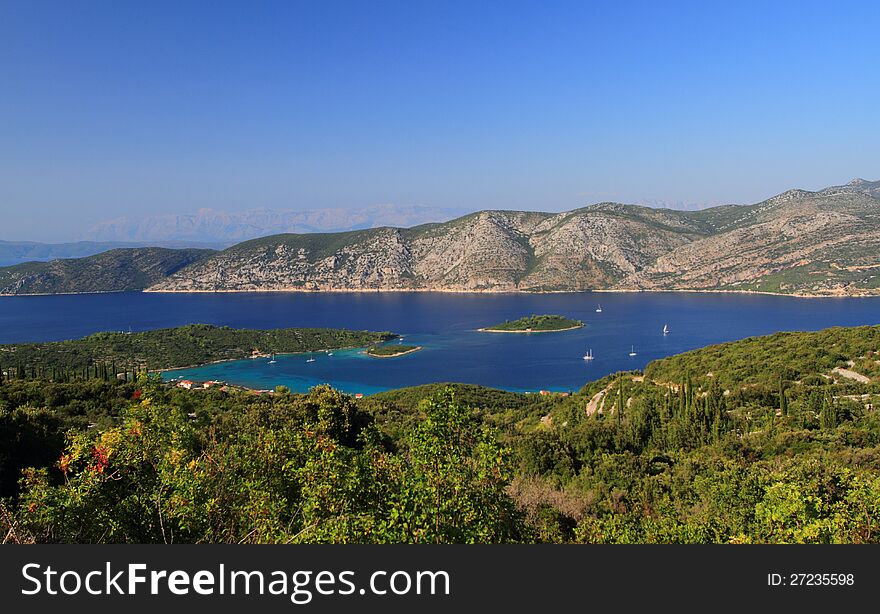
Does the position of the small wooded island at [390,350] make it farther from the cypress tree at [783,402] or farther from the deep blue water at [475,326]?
the cypress tree at [783,402]

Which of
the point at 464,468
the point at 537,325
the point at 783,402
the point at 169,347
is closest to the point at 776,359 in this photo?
the point at 783,402

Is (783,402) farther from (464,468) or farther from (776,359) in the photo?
(464,468)

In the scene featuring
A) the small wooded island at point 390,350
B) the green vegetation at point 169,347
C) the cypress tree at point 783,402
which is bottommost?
the small wooded island at point 390,350

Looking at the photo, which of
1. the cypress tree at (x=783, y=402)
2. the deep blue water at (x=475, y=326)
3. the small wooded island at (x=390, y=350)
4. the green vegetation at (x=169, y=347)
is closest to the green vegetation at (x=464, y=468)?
the cypress tree at (x=783, y=402)

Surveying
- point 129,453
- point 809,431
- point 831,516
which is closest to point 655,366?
point 809,431

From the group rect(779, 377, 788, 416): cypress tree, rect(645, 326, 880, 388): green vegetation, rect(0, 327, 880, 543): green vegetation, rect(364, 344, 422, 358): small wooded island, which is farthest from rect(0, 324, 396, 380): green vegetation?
rect(779, 377, 788, 416): cypress tree

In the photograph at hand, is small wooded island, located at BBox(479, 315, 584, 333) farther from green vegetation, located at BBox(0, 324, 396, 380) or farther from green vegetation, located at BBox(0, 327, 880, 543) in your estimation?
green vegetation, located at BBox(0, 327, 880, 543)
